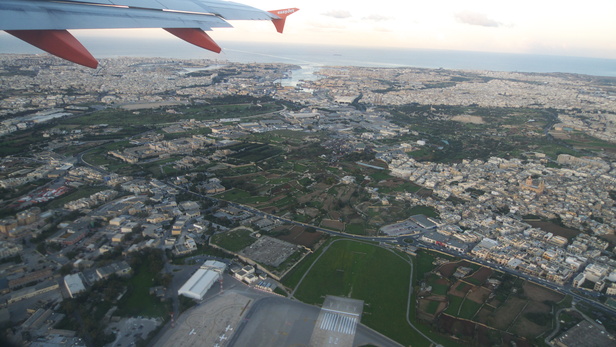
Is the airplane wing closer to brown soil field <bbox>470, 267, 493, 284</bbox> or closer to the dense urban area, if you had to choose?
the dense urban area

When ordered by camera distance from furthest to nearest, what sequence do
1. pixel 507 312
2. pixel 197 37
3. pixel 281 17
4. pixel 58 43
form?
pixel 507 312 < pixel 281 17 < pixel 197 37 < pixel 58 43

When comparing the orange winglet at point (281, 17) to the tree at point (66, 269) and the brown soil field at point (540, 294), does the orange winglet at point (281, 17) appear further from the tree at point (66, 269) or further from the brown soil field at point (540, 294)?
the brown soil field at point (540, 294)

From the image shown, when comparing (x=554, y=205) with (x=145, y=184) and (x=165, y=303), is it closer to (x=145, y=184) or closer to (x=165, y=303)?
(x=165, y=303)

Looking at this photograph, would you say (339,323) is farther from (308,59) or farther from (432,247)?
(308,59)

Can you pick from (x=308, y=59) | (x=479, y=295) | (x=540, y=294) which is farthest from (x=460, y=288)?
(x=308, y=59)

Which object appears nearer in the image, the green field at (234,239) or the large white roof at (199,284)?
the large white roof at (199,284)

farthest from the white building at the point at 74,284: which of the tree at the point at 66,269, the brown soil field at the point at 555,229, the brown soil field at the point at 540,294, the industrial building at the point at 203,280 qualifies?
the brown soil field at the point at 555,229

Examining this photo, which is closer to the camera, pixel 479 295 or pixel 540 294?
pixel 479 295
